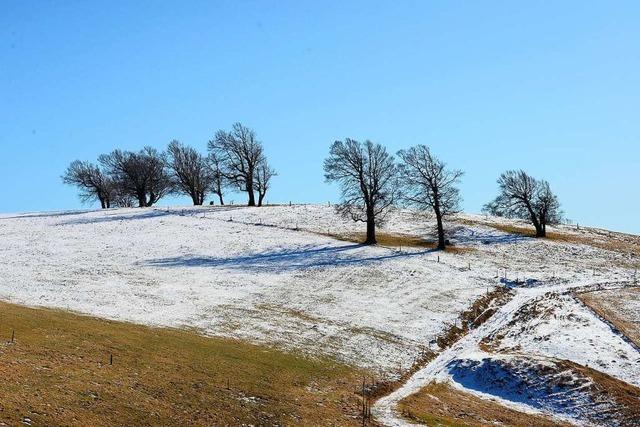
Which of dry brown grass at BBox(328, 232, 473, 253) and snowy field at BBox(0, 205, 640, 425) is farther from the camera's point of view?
dry brown grass at BBox(328, 232, 473, 253)

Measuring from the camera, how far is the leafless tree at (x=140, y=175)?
11294cm

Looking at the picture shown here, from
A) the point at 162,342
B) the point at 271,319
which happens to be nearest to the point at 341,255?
the point at 271,319

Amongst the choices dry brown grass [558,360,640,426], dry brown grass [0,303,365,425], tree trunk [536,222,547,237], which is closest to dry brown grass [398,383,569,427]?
dry brown grass [0,303,365,425]

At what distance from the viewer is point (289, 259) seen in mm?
61375

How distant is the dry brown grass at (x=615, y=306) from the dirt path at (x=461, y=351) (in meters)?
1.90

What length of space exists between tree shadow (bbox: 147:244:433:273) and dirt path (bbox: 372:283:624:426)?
Result: 51.6 ft

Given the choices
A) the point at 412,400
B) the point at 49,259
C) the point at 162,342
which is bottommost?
the point at 412,400

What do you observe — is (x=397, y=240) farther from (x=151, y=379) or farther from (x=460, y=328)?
(x=151, y=379)

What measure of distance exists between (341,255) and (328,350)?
1060 inches

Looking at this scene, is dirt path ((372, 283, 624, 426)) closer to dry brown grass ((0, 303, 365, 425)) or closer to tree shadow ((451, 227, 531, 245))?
dry brown grass ((0, 303, 365, 425))

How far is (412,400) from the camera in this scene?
2930 cm

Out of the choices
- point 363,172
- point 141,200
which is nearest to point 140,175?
point 141,200

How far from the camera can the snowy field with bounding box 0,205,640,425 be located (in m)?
35.8

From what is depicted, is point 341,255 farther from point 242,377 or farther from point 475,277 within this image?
point 242,377
